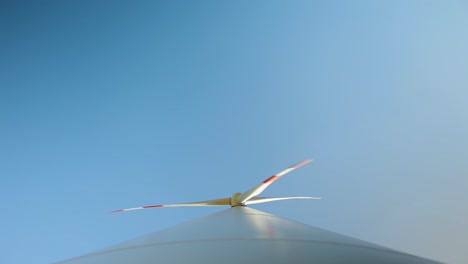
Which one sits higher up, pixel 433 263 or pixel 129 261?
pixel 129 261

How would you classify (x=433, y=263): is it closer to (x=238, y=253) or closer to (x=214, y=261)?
(x=238, y=253)

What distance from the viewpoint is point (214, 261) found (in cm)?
333

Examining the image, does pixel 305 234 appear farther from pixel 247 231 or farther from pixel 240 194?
pixel 240 194

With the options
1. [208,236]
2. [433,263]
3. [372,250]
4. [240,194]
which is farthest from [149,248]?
[240,194]

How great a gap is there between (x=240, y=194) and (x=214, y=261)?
31.9 ft

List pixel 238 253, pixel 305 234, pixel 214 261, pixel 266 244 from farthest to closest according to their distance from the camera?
pixel 305 234 → pixel 266 244 → pixel 238 253 → pixel 214 261

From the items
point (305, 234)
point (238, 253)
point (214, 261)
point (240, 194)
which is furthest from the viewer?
point (240, 194)

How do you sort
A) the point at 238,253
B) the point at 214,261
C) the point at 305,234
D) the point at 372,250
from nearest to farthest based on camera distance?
1. the point at 214,261
2. the point at 238,253
3. the point at 372,250
4. the point at 305,234

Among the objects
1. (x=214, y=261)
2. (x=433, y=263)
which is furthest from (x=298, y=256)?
(x=433, y=263)

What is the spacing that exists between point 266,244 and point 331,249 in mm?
684

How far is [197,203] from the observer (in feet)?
43.4

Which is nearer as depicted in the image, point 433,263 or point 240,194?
point 433,263

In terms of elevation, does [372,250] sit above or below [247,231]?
below

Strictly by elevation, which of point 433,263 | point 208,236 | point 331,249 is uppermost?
point 208,236
